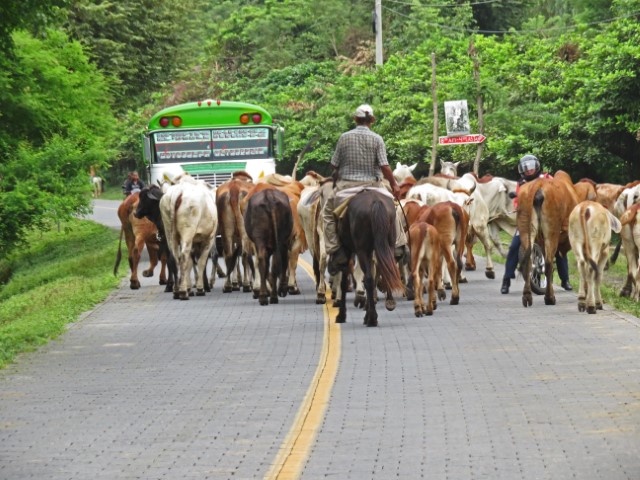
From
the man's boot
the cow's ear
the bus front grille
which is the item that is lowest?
the man's boot

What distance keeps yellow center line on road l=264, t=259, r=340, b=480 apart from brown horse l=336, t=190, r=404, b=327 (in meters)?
1.26

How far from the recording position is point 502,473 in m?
8.18

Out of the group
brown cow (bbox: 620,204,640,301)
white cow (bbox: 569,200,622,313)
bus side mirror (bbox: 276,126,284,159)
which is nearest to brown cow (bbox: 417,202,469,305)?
white cow (bbox: 569,200,622,313)

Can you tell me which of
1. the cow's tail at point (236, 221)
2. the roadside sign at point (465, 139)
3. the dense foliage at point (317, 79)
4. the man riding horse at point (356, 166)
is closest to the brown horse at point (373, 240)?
the man riding horse at point (356, 166)

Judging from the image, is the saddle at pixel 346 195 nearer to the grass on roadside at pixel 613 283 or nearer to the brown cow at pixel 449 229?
the brown cow at pixel 449 229

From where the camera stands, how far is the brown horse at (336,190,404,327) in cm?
1628

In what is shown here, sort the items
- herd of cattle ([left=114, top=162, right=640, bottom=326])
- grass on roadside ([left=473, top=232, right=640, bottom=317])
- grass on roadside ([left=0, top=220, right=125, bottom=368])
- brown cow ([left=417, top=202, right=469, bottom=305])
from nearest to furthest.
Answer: grass on roadside ([left=0, top=220, right=125, bottom=368]) → herd of cattle ([left=114, top=162, right=640, bottom=326]) → grass on roadside ([left=473, top=232, right=640, bottom=317]) → brown cow ([left=417, top=202, right=469, bottom=305])

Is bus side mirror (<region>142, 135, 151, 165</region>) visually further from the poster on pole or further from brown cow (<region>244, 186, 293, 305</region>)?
brown cow (<region>244, 186, 293, 305</region>)

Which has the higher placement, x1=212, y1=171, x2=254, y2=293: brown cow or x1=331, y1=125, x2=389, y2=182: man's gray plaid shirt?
x1=331, y1=125, x2=389, y2=182: man's gray plaid shirt

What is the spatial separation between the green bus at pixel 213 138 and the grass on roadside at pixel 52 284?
270 centimetres

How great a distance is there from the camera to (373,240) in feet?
54.2

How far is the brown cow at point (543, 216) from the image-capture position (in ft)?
61.0

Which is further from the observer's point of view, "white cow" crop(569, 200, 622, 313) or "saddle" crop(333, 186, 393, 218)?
"white cow" crop(569, 200, 622, 313)

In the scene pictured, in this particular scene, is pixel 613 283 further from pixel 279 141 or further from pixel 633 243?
pixel 279 141
